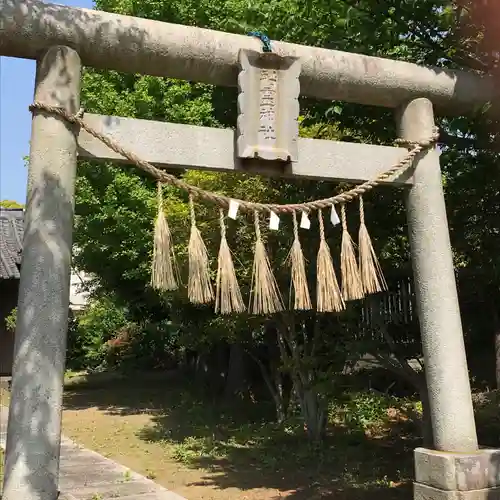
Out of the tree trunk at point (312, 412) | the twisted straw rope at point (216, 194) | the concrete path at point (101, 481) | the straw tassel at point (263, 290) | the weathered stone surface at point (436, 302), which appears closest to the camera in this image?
the twisted straw rope at point (216, 194)

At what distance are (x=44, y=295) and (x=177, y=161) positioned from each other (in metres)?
1.35

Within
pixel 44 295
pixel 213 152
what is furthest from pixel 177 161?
pixel 44 295

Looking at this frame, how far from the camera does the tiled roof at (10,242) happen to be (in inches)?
738

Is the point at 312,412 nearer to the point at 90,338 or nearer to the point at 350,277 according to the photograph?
the point at 350,277

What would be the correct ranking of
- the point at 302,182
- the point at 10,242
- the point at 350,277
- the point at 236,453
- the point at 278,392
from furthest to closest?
the point at 10,242, the point at 278,392, the point at 236,453, the point at 302,182, the point at 350,277

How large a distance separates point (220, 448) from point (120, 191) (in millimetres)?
5544

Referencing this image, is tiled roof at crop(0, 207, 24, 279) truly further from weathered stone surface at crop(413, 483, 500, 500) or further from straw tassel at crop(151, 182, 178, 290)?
weathered stone surface at crop(413, 483, 500, 500)

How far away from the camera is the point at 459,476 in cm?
443

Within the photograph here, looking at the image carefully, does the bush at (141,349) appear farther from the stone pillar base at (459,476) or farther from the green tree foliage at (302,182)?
the stone pillar base at (459,476)

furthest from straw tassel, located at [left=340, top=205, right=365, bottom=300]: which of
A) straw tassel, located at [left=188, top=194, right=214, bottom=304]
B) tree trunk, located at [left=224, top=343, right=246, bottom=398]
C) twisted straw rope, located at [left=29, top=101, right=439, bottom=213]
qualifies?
tree trunk, located at [left=224, top=343, right=246, bottom=398]

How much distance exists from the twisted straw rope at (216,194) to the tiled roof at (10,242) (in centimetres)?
1487

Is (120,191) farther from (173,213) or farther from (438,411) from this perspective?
(438,411)

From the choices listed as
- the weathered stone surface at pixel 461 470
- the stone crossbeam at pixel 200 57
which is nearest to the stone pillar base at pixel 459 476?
the weathered stone surface at pixel 461 470

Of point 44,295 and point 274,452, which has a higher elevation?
point 44,295
